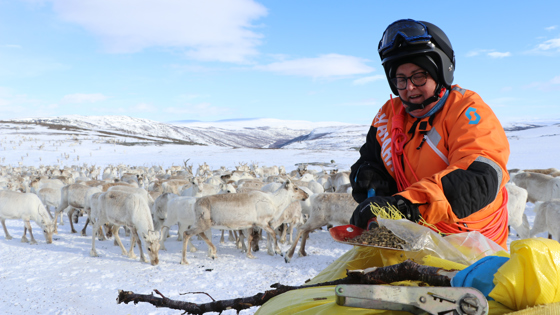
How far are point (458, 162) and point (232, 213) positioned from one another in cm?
713

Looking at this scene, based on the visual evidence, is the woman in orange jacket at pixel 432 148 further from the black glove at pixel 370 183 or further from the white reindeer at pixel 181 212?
the white reindeer at pixel 181 212

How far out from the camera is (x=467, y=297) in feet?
2.51

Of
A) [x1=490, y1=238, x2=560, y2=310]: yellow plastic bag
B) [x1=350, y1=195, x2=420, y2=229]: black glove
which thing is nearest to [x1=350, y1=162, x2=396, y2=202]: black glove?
[x1=350, y1=195, x2=420, y2=229]: black glove

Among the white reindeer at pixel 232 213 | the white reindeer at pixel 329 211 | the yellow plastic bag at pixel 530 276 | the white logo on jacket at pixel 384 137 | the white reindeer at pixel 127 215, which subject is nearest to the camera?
the yellow plastic bag at pixel 530 276

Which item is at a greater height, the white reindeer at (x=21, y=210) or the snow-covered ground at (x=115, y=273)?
the white reindeer at (x=21, y=210)

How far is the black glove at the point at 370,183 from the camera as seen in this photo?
6.69ft

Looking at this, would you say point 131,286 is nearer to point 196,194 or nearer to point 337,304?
point 196,194

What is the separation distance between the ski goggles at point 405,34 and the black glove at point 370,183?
71 cm

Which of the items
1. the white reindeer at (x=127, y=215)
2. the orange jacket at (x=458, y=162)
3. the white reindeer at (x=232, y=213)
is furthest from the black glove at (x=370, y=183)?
the white reindeer at (x=127, y=215)

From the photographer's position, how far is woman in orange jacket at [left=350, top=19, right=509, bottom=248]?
4.63 feet

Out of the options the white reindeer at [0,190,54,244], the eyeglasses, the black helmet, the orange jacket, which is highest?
the black helmet

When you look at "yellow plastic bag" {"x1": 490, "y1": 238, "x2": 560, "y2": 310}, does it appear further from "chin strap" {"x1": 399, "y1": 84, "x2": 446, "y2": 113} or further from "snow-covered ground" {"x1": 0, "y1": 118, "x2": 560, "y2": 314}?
"snow-covered ground" {"x1": 0, "y1": 118, "x2": 560, "y2": 314}

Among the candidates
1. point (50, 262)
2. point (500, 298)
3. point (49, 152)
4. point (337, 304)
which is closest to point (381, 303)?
point (337, 304)

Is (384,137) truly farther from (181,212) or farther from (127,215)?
(127,215)
